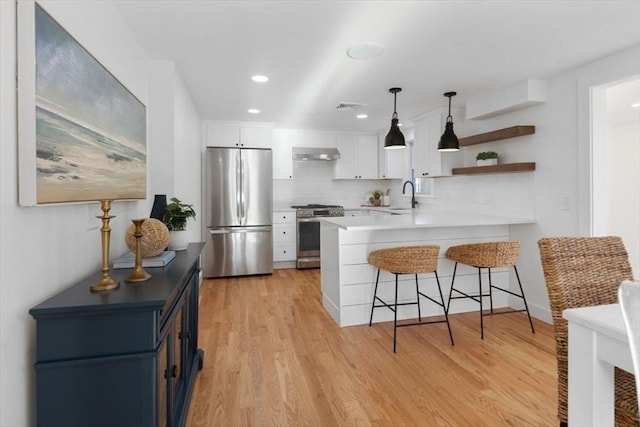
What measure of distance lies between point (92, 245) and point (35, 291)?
1.69ft

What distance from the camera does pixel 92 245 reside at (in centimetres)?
171

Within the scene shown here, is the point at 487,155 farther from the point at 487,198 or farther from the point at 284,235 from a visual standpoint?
the point at 284,235

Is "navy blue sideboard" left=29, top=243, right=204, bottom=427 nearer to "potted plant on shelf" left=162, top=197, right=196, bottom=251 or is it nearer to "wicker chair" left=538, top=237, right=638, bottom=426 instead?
"potted plant on shelf" left=162, top=197, right=196, bottom=251

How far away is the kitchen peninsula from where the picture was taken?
3.15 meters

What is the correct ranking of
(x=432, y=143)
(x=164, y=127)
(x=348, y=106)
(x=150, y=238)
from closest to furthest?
(x=150, y=238) < (x=164, y=127) < (x=348, y=106) < (x=432, y=143)

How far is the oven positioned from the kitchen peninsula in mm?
1871

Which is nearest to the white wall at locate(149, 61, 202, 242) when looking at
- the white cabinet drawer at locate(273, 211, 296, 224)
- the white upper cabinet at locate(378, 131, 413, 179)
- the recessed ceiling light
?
the recessed ceiling light


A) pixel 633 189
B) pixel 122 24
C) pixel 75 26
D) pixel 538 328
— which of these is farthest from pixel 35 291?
pixel 633 189

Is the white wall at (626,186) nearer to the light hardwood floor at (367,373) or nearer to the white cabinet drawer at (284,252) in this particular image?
the light hardwood floor at (367,373)

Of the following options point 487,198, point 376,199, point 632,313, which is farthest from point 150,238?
point 376,199

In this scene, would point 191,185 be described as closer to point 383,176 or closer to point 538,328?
point 383,176

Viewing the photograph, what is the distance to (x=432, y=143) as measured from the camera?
4.49m

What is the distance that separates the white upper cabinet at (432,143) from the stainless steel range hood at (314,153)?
148 cm

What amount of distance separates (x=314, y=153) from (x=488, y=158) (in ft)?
9.10
